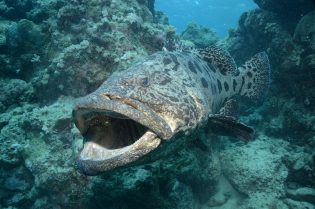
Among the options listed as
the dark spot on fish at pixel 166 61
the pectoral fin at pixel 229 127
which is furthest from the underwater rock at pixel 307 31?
the dark spot on fish at pixel 166 61

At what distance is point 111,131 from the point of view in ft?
12.9

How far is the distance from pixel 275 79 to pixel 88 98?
6879mm

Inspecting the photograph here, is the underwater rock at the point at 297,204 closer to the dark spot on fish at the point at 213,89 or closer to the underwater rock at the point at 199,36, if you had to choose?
the dark spot on fish at the point at 213,89

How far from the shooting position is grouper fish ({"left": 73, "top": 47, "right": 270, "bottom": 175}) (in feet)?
10.9

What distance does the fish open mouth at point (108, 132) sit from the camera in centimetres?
323

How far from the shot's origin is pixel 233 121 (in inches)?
195

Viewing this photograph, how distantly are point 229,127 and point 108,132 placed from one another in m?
2.26

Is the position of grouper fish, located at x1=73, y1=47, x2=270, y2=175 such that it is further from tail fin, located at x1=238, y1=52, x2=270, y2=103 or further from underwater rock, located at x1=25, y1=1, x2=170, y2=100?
tail fin, located at x1=238, y1=52, x2=270, y2=103

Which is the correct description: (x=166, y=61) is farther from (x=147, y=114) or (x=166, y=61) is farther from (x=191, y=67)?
(x=147, y=114)

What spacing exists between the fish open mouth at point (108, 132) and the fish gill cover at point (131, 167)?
2.55ft

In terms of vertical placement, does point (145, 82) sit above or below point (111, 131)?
above

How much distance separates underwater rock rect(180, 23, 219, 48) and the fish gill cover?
5.26 m

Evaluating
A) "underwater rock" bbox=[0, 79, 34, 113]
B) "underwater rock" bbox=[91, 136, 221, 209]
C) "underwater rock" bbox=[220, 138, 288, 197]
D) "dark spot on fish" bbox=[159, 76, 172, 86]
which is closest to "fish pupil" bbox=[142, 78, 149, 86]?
"dark spot on fish" bbox=[159, 76, 172, 86]

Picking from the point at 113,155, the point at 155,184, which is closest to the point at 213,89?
the point at 155,184
